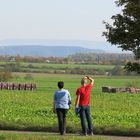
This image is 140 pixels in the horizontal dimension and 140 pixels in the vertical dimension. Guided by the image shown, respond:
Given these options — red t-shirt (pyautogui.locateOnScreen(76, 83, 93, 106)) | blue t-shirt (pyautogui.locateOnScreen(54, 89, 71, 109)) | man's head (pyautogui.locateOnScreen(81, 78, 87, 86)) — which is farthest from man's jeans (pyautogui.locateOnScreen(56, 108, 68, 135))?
man's head (pyautogui.locateOnScreen(81, 78, 87, 86))

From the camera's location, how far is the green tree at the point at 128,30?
65.8 ft

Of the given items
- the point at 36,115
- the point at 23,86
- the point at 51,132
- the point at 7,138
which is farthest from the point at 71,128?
the point at 23,86

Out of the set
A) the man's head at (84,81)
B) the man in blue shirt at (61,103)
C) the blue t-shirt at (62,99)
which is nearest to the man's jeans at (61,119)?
the man in blue shirt at (61,103)

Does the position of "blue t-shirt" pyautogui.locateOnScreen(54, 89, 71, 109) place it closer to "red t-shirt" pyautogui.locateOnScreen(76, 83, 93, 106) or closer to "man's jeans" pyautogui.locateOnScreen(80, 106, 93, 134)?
"red t-shirt" pyautogui.locateOnScreen(76, 83, 93, 106)

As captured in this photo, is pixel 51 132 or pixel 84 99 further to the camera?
pixel 51 132

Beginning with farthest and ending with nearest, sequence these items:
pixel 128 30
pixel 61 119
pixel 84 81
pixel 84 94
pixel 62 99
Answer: pixel 128 30 < pixel 61 119 < pixel 62 99 < pixel 84 94 < pixel 84 81

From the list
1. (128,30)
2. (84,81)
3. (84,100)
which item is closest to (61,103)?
(84,100)

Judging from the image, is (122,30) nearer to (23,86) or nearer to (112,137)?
(112,137)

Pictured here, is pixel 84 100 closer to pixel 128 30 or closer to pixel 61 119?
pixel 61 119

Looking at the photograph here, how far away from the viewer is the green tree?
2006 centimetres

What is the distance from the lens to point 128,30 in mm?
22453

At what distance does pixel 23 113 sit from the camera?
2867 centimetres

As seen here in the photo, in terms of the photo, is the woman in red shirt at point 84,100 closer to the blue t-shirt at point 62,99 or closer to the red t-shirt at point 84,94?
the red t-shirt at point 84,94

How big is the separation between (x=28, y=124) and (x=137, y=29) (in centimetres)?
542
